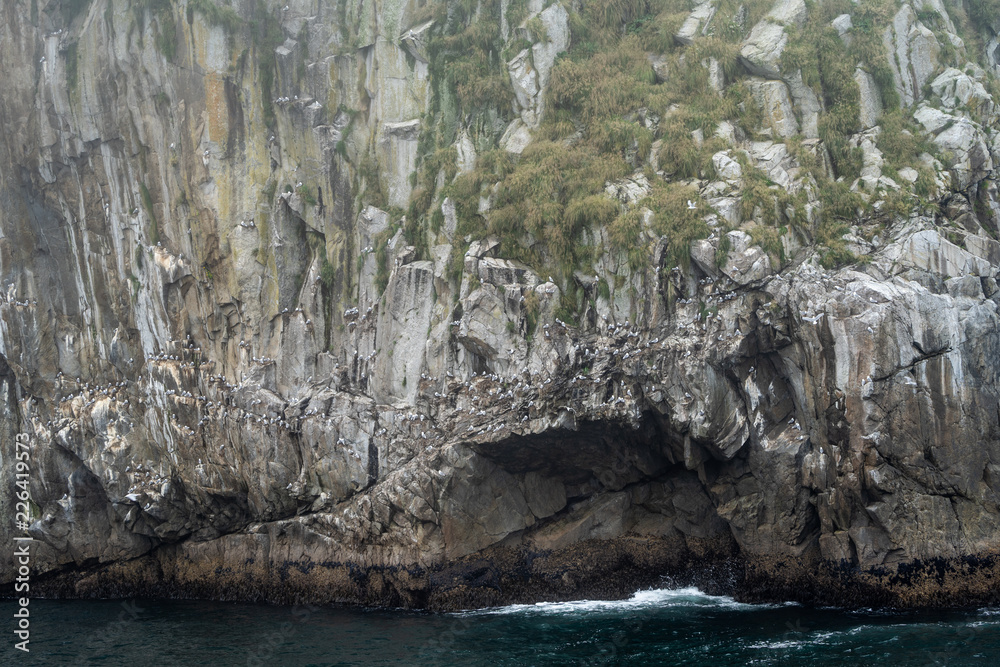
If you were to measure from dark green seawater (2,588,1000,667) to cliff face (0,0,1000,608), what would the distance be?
3.90ft

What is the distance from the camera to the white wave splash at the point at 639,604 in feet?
67.8

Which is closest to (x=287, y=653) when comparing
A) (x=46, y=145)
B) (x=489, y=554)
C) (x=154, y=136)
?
(x=489, y=554)

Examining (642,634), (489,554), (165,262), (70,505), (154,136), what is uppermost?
(154,136)

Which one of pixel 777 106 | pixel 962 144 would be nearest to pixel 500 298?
pixel 777 106

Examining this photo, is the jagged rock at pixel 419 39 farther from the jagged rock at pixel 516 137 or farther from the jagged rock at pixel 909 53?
the jagged rock at pixel 909 53

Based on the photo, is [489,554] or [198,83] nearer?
[489,554]

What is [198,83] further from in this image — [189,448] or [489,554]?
[489,554]

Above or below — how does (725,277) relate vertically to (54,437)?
above

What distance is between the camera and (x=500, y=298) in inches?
893

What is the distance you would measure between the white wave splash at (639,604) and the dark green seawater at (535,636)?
0.05 metres

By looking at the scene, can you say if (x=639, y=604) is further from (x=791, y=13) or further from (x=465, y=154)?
(x=791, y=13)

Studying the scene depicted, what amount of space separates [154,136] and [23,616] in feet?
52.2

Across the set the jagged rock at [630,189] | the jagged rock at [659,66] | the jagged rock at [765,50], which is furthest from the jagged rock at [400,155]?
the jagged rock at [765,50]

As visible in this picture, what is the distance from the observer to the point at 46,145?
28.3 m
